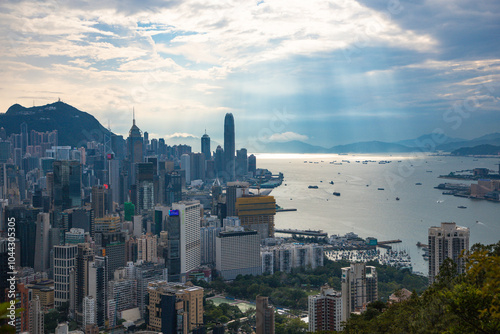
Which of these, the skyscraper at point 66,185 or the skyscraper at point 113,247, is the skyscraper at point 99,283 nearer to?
the skyscraper at point 113,247

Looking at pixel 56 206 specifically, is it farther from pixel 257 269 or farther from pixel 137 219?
pixel 257 269

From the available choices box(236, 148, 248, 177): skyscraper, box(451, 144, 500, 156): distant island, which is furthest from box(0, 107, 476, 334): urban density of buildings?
box(236, 148, 248, 177): skyscraper

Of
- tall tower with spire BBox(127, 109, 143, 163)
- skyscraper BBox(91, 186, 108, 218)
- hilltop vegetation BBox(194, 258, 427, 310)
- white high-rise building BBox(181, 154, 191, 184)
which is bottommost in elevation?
hilltop vegetation BBox(194, 258, 427, 310)

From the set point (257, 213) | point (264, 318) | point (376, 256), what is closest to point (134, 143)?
point (257, 213)

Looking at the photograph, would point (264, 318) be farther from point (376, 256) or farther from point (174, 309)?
point (376, 256)

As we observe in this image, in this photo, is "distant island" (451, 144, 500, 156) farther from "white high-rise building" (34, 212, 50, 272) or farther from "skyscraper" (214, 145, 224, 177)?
"skyscraper" (214, 145, 224, 177)

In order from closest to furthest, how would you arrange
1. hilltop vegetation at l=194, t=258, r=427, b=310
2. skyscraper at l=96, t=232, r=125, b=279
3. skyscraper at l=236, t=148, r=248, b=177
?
hilltop vegetation at l=194, t=258, r=427, b=310, skyscraper at l=96, t=232, r=125, b=279, skyscraper at l=236, t=148, r=248, b=177

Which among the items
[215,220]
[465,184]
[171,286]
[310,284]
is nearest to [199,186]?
→ [215,220]

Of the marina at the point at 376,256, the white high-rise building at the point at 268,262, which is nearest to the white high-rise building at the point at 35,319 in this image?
the white high-rise building at the point at 268,262
